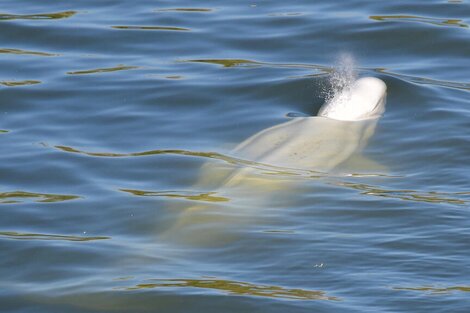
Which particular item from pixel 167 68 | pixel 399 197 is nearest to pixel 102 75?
pixel 167 68

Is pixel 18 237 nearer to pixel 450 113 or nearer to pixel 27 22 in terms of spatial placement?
pixel 450 113

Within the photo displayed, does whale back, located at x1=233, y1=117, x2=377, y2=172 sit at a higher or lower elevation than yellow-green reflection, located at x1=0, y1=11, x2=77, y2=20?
lower

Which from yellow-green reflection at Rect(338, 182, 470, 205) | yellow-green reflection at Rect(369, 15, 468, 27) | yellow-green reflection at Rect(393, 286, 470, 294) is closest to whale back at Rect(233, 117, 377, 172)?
yellow-green reflection at Rect(338, 182, 470, 205)

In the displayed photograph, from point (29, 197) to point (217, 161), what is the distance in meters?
1.52

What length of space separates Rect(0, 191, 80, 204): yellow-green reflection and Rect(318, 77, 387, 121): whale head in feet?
9.78

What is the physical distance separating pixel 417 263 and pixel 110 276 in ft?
5.73

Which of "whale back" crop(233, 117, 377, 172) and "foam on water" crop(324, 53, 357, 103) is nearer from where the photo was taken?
"whale back" crop(233, 117, 377, 172)

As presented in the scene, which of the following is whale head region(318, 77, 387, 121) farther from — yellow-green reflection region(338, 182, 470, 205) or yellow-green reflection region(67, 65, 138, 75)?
yellow-green reflection region(67, 65, 138, 75)

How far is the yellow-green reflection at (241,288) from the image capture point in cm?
683

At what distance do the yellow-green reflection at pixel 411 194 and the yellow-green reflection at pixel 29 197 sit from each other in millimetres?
1950

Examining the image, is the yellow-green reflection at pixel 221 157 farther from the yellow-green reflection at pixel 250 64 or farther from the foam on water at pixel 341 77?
the yellow-green reflection at pixel 250 64

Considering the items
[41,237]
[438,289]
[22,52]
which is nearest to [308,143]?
[41,237]

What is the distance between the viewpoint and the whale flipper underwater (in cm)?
823

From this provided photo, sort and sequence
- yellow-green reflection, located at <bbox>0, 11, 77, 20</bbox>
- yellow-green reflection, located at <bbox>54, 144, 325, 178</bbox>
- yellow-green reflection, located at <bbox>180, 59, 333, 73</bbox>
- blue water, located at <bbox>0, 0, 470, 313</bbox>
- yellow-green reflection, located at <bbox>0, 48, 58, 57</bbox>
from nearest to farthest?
blue water, located at <bbox>0, 0, 470, 313</bbox>
yellow-green reflection, located at <bbox>54, 144, 325, 178</bbox>
yellow-green reflection, located at <bbox>180, 59, 333, 73</bbox>
yellow-green reflection, located at <bbox>0, 48, 58, 57</bbox>
yellow-green reflection, located at <bbox>0, 11, 77, 20</bbox>
